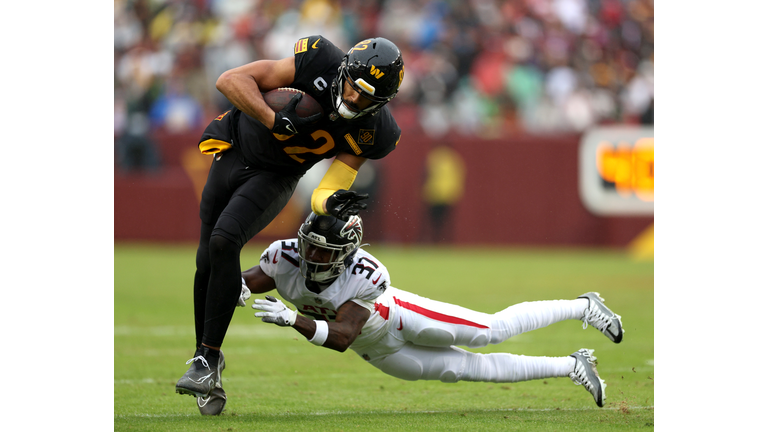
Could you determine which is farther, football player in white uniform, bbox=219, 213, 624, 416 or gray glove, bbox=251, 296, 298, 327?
football player in white uniform, bbox=219, 213, 624, 416

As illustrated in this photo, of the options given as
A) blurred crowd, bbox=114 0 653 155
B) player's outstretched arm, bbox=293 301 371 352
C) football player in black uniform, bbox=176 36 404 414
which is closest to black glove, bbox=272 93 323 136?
football player in black uniform, bbox=176 36 404 414

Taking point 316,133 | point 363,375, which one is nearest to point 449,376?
point 363,375

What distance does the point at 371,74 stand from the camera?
390cm

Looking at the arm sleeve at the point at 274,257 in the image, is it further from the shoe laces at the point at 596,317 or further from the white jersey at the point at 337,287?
the shoe laces at the point at 596,317

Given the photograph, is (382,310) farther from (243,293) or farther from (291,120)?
(291,120)

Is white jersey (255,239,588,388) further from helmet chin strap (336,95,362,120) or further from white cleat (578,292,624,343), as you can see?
helmet chin strap (336,95,362,120)

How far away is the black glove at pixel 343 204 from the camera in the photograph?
3828 millimetres

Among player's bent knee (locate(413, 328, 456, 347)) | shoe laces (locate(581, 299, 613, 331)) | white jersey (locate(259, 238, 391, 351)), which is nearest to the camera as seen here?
white jersey (locate(259, 238, 391, 351))

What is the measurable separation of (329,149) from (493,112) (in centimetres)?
1013

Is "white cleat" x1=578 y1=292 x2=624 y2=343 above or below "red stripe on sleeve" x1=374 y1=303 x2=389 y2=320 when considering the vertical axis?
below

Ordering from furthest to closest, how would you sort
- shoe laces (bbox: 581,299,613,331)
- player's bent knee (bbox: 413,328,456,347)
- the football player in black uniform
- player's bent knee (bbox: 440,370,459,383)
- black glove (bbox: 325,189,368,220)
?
shoe laces (bbox: 581,299,613,331) < player's bent knee (bbox: 440,370,459,383) < player's bent knee (bbox: 413,328,456,347) < the football player in black uniform < black glove (bbox: 325,189,368,220)

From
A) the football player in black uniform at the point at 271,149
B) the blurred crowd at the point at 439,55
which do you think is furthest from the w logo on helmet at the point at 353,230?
the blurred crowd at the point at 439,55

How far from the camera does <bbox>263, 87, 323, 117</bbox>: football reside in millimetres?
4109

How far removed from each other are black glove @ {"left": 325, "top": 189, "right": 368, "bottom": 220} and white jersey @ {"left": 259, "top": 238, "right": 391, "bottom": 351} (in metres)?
0.38
